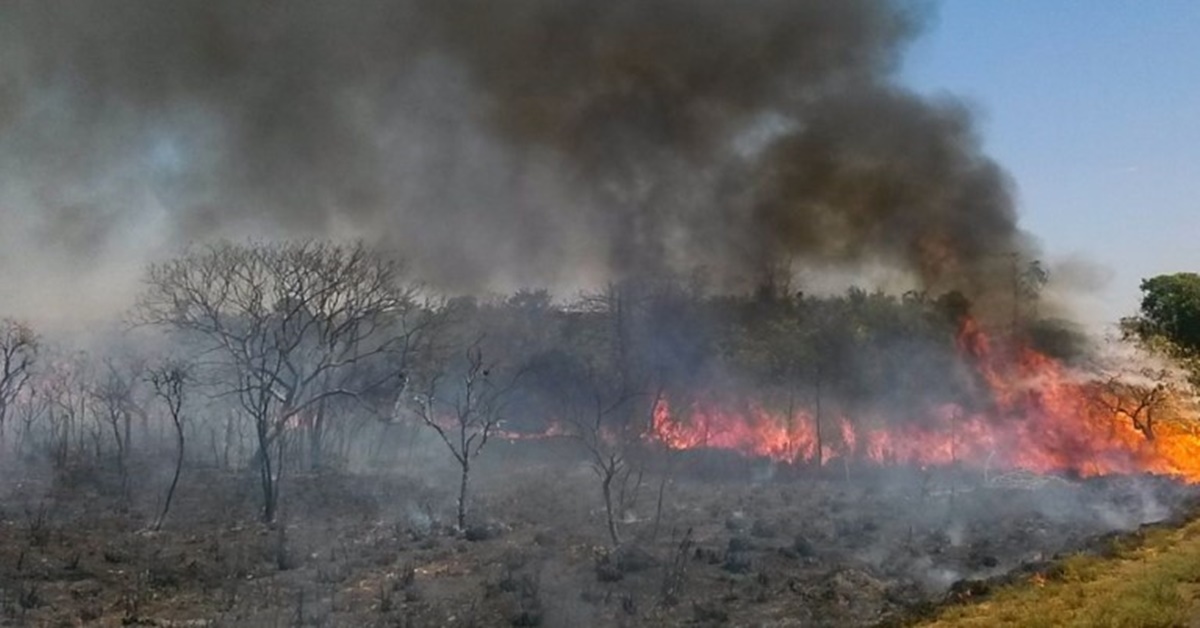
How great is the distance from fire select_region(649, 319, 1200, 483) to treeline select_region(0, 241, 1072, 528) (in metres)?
0.86

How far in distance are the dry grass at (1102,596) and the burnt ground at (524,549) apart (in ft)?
3.84

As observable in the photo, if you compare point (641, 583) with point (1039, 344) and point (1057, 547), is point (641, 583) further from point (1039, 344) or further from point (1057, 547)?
point (1039, 344)

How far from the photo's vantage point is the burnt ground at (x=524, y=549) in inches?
634

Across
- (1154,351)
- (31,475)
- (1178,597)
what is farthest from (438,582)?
(1154,351)

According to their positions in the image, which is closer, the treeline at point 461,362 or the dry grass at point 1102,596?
the dry grass at point 1102,596

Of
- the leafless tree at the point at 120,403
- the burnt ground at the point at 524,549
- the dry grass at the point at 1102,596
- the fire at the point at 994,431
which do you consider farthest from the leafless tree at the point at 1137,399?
the leafless tree at the point at 120,403

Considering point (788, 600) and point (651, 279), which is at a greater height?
point (651, 279)

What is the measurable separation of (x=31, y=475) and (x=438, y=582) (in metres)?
25.2

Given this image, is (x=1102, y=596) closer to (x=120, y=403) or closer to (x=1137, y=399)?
(x=1137, y=399)

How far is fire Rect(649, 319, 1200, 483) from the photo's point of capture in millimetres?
36438

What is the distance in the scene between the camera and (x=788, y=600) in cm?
1677

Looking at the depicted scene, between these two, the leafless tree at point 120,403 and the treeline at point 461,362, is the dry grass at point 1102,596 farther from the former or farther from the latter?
the leafless tree at point 120,403

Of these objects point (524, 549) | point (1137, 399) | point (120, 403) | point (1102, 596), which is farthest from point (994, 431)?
point (120, 403)

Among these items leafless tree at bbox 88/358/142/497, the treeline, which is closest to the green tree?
the treeline
